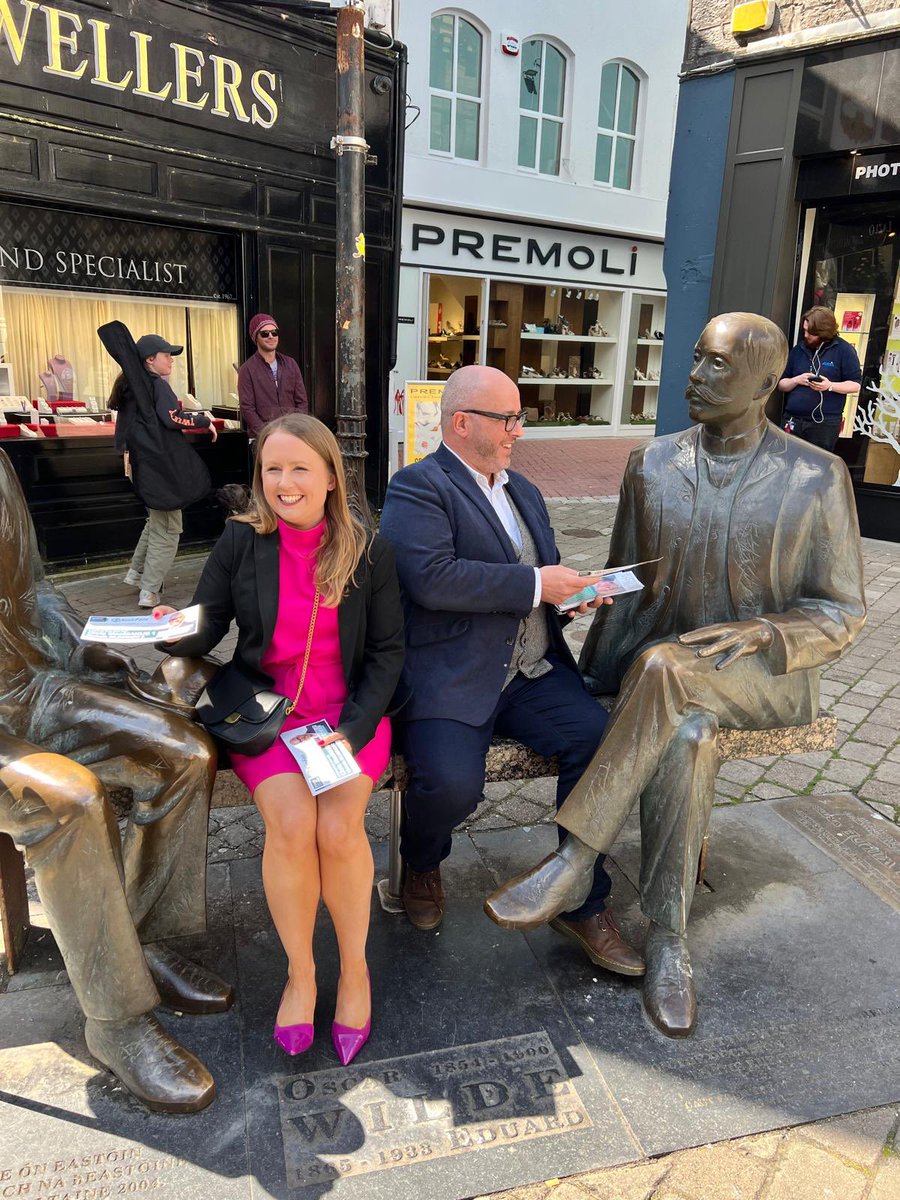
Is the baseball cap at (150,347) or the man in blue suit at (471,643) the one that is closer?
the man in blue suit at (471,643)

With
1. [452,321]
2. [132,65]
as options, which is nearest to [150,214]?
[132,65]

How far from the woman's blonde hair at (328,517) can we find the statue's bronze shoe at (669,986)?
52.5 inches

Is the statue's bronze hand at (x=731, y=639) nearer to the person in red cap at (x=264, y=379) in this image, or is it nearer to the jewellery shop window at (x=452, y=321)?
the person in red cap at (x=264, y=379)

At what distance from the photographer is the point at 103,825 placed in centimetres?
199

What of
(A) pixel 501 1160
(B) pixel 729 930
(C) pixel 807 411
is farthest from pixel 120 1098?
(C) pixel 807 411

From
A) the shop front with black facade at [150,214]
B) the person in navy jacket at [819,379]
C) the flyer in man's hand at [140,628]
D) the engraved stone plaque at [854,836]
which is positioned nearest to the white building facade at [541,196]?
the shop front with black facade at [150,214]

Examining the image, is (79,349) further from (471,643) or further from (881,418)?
(881,418)

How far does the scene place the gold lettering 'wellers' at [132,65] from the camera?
19.3 feet

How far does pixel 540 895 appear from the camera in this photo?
247 cm

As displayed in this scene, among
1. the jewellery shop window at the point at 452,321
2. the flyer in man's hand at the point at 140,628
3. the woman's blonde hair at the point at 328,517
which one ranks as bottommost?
the flyer in man's hand at the point at 140,628

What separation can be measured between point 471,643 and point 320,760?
2.15 feet

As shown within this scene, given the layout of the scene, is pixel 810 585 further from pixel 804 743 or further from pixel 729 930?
pixel 729 930

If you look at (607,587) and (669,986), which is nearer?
(669,986)

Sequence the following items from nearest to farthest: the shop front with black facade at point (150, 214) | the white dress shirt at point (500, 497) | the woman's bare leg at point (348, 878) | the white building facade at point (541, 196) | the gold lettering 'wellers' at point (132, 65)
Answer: the woman's bare leg at point (348, 878), the white dress shirt at point (500, 497), the gold lettering 'wellers' at point (132, 65), the shop front with black facade at point (150, 214), the white building facade at point (541, 196)
